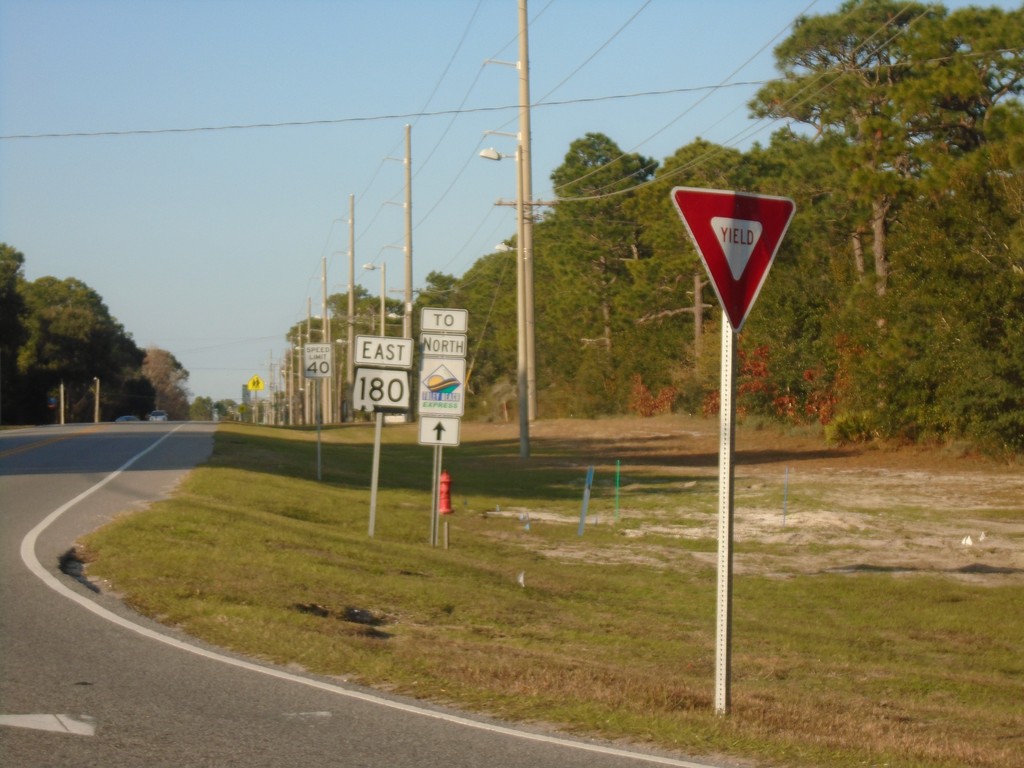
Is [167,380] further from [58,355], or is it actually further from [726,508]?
[726,508]

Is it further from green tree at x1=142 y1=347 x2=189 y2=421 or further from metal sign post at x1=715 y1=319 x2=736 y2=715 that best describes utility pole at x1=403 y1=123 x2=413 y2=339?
green tree at x1=142 y1=347 x2=189 y2=421

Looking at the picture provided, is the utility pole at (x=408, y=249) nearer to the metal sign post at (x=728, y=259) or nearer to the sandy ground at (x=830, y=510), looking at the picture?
the sandy ground at (x=830, y=510)

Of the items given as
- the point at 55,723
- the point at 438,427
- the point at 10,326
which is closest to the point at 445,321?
the point at 438,427

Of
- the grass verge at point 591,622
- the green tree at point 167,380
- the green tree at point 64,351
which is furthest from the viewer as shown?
the green tree at point 167,380

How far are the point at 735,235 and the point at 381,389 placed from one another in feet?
38.2

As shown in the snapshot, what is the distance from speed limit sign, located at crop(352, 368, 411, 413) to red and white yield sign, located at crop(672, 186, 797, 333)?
11.3 meters

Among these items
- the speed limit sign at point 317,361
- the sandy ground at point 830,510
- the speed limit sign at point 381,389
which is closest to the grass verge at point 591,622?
the sandy ground at point 830,510

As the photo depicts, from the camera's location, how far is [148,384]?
5512 inches

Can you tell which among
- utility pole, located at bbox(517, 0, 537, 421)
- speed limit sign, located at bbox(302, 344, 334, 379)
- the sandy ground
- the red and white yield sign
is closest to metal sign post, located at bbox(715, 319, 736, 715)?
the red and white yield sign

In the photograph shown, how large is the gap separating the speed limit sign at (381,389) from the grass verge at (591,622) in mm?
2045

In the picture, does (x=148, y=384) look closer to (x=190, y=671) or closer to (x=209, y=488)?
(x=209, y=488)

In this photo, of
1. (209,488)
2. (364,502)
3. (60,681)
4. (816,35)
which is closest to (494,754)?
(60,681)

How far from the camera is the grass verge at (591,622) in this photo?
8.22m

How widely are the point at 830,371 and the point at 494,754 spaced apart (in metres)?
43.9
